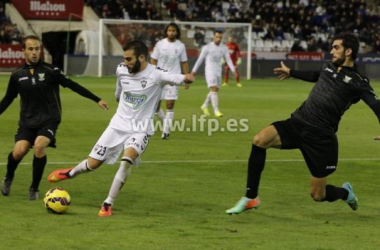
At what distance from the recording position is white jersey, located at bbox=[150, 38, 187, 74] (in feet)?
67.6

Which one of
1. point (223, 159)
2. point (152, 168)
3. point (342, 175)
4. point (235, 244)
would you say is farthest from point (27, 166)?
point (235, 244)

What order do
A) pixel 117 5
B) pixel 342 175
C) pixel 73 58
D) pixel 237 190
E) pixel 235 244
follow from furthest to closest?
pixel 117 5 < pixel 73 58 < pixel 342 175 < pixel 237 190 < pixel 235 244

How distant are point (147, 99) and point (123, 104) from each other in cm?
29

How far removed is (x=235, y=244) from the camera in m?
8.71

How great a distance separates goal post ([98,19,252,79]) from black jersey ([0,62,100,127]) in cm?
3245

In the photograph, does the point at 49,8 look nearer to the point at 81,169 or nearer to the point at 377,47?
the point at 377,47

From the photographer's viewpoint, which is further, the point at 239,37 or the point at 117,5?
the point at 117,5

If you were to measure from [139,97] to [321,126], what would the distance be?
2.17m

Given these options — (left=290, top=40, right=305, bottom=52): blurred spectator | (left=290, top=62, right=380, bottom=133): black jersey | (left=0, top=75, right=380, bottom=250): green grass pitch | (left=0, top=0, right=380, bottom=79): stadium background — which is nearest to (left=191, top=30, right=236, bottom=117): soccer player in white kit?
(left=0, top=75, right=380, bottom=250): green grass pitch

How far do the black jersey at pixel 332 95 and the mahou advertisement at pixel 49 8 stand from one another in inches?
1622

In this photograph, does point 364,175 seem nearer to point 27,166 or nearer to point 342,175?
point 342,175

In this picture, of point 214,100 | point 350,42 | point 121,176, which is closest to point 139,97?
point 121,176

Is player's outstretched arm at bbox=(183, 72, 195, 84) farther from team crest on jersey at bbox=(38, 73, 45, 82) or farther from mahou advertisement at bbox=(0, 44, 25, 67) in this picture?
mahou advertisement at bbox=(0, 44, 25, 67)

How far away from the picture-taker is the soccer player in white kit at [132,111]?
10.6 m
